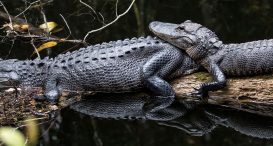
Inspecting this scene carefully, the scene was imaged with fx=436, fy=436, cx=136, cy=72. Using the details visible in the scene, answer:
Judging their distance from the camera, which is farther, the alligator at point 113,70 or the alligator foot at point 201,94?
the alligator at point 113,70

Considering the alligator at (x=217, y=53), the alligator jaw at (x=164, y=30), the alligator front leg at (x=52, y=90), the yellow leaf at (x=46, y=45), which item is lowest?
the alligator front leg at (x=52, y=90)

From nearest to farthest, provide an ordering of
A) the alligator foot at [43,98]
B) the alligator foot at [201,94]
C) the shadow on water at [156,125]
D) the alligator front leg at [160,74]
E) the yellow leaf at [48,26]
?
the shadow on water at [156,125] → the alligator foot at [201,94] → the alligator front leg at [160,74] → the alligator foot at [43,98] → the yellow leaf at [48,26]

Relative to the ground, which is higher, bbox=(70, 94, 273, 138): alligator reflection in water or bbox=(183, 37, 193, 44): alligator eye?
bbox=(183, 37, 193, 44): alligator eye

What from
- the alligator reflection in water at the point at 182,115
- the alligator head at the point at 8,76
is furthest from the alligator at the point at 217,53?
the alligator head at the point at 8,76

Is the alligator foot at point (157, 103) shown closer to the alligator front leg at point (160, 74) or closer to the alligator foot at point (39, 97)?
the alligator front leg at point (160, 74)

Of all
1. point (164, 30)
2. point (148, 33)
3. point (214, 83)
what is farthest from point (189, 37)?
point (148, 33)

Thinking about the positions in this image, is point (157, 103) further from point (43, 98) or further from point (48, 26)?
point (48, 26)

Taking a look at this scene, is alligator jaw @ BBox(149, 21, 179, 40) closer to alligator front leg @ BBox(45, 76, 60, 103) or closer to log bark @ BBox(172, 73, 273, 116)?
log bark @ BBox(172, 73, 273, 116)

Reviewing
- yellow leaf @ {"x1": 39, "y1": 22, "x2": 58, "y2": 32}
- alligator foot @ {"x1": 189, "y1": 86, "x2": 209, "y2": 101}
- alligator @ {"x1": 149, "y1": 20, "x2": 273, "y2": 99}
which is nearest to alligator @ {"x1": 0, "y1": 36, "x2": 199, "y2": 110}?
alligator @ {"x1": 149, "y1": 20, "x2": 273, "y2": 99}
